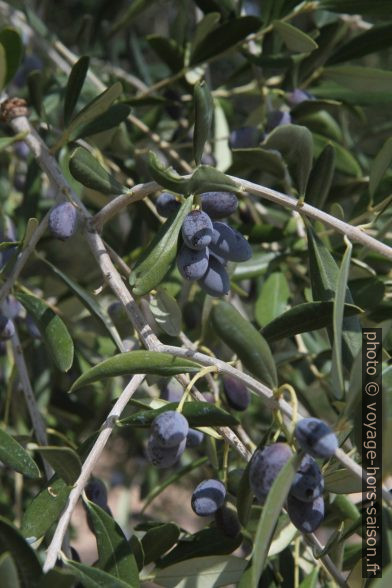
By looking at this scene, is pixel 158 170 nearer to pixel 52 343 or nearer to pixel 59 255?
pixel 52 343

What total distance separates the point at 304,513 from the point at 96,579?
0.67 feet

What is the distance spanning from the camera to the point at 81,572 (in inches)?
31.3

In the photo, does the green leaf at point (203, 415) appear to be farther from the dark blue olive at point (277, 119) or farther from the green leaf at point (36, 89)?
the green leaf at point (36, 89)

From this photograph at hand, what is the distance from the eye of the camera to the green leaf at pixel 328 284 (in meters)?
0.92

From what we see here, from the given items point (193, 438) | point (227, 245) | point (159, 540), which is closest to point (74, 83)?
point (227, 245)

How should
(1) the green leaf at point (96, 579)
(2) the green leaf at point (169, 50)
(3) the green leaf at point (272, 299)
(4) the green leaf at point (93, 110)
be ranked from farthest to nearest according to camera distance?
(2) the green leaf at point (169, 50)
(3) the green leaf at point (272, 299)
(4) the green leaf at point (93, 110)
(1) the green leaf at point (96, 579)

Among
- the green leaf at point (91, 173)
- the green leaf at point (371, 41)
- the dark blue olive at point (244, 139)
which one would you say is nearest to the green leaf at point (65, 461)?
the green leaf at point (91, 173)

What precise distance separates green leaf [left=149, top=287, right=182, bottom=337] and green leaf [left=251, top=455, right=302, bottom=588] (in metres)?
0.35

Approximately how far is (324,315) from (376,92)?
64 cm

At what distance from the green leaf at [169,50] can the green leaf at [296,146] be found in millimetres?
512

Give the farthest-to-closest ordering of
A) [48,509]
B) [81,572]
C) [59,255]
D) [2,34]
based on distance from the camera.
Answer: [59,255] < [2,34] < [48,509] < [81,572]

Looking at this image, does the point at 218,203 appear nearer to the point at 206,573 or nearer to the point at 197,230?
the point at 197,230

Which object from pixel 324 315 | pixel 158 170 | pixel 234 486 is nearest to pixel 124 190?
pixel 158 170

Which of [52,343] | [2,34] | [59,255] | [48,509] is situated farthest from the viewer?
[59,255]
